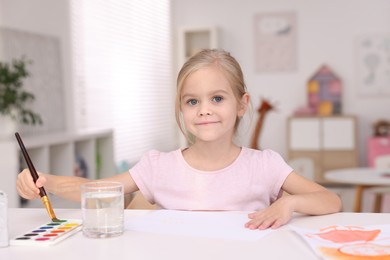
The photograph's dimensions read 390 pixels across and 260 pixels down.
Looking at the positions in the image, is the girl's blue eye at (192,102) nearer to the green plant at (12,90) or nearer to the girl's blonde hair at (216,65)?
the girl's blonde hair at (216,65)

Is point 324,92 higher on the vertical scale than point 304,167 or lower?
higher

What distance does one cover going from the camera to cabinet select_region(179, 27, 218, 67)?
6594 mm

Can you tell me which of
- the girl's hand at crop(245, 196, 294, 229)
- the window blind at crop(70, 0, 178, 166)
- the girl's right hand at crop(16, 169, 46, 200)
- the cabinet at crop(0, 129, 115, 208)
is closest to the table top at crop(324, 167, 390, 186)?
the cabinet at crop(0, 129, 115, 208)

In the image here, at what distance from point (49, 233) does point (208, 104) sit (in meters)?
0.48

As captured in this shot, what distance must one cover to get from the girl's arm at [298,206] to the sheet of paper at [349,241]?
43 millimetres

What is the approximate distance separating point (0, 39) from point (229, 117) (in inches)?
93.6

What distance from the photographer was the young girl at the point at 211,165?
130 centimetres

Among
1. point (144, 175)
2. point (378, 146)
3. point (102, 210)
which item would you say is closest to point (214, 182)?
point (144, 175)

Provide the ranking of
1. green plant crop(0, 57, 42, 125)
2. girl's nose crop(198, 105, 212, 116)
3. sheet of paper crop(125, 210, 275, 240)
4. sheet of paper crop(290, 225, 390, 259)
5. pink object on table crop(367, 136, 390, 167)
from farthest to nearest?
1. pink object on table crop(367, 136, 390, 167)
2. green plant crop(0, 57, 42, 125)
3. girl's nose crop(198, 105, 212, 116)
4. sheet of paper crop(125, 210, 275, 240)
5. sheet of paper crop(290, 225, 390, 259)

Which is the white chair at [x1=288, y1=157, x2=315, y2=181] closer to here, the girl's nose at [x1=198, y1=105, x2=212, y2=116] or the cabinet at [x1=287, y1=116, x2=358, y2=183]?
the cabinet at [x1=287, y1=116, x2=358, y2=183]

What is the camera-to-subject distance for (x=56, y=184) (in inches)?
51.8

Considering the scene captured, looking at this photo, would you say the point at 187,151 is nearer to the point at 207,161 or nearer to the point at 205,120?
the point at 207,161

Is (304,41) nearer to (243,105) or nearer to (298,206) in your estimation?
(243,105)

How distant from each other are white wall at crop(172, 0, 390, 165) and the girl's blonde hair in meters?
5.29
